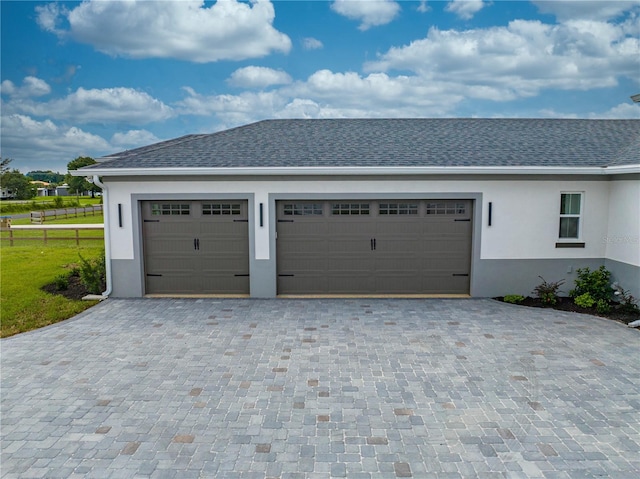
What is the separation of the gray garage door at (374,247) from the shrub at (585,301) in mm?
2327

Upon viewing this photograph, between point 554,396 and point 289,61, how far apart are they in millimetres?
17386

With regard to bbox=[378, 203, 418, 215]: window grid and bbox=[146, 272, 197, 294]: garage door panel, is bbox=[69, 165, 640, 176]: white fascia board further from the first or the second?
bbox=[146, 272, 197, 294]: garage door panel

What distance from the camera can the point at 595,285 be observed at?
9.59 metres

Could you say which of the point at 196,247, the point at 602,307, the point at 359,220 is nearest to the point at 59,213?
the point at 196,247

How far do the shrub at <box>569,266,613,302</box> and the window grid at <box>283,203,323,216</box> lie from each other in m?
6.15

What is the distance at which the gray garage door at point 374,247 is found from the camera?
1023 cm

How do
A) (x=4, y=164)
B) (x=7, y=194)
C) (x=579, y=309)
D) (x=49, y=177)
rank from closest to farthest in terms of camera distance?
1. (x=579, y=309)
2. (x=4, y=164)
3. (x=7, y=194)
4. (x=49, y=177)

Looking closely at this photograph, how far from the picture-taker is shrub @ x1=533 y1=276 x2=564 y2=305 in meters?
9.61

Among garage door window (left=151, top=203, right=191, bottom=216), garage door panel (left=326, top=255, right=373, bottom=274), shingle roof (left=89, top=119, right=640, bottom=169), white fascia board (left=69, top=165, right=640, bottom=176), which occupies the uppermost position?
shingle roof (left=89, top=119, right=640, bottom=169)

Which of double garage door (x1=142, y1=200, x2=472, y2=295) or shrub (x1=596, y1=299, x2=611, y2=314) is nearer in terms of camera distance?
shrub (x1=596, y1=299, x2=611, y2=314)

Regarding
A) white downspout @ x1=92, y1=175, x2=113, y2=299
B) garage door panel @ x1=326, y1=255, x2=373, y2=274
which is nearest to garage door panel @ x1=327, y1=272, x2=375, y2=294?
garage door panel @ x1=326, y1=255, x2=373, y2=274

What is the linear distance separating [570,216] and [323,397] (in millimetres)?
Result: 7923

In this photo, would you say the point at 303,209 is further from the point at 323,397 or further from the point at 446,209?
the point at 323,397

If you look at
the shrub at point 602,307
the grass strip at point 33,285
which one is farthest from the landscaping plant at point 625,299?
the grass strip at point 33,285
